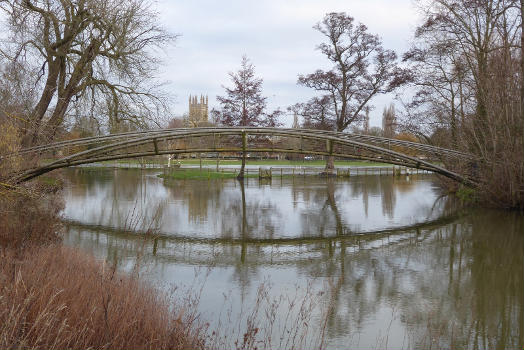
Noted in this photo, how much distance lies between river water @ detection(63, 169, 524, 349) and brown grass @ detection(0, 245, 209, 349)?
68 cm

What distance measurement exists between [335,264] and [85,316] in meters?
6.19

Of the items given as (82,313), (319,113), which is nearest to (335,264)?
(82,313)

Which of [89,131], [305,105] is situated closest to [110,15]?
[89,131]

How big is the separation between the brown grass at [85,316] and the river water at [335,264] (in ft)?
2.22

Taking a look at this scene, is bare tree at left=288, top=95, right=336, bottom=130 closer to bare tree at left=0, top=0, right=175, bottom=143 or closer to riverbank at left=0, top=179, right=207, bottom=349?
bare tree at left=0, top=0, right=175, bottom=143

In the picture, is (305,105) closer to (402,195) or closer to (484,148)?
(402,195)

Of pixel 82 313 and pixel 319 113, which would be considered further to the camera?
pixel 319 113

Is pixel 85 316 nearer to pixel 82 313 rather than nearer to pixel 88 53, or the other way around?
pixel 82 313

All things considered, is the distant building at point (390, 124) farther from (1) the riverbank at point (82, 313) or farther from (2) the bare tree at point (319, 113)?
(1) the riverbank at point (82, 313)

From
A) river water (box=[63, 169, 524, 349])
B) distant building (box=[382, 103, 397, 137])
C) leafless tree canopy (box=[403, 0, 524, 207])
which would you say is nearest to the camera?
river water (box=[63, 169, 524, 349])

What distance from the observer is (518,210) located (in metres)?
16.7

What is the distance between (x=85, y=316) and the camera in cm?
481

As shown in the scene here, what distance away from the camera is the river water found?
6.25m

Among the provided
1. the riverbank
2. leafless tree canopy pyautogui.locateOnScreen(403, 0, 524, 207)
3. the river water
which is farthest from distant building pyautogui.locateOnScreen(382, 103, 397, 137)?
the riverbank
